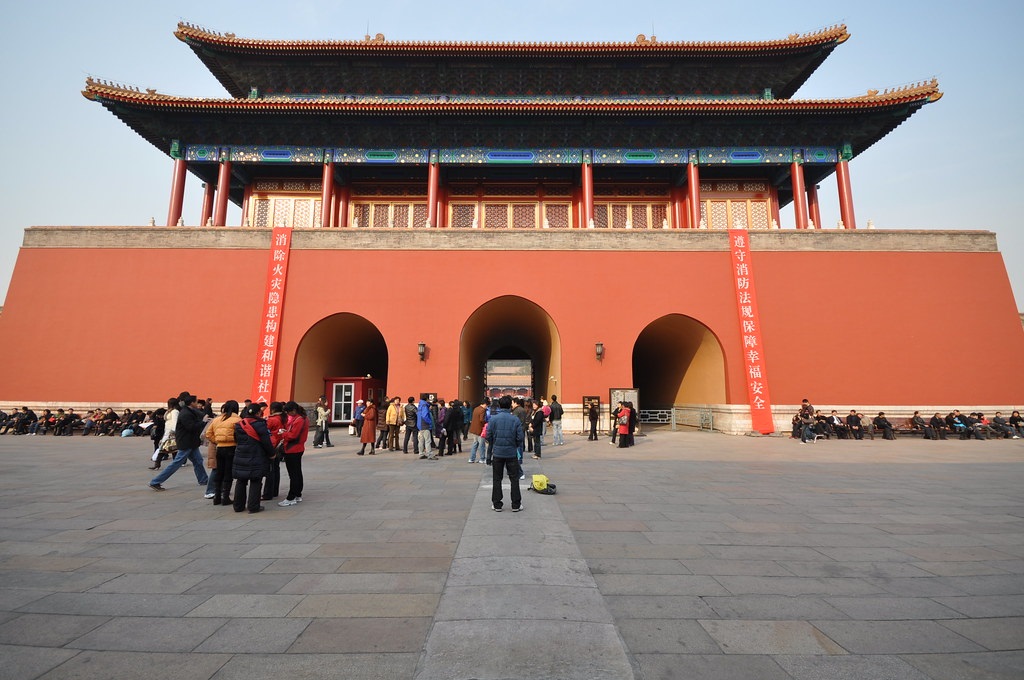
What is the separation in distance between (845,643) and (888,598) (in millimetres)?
912

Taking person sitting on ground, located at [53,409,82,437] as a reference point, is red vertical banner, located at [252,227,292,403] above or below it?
above

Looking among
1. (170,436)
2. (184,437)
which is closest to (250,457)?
(184,437)

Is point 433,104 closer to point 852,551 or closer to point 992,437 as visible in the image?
point 852,551

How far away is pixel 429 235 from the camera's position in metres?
14.2

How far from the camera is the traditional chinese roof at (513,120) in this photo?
50.8 ft

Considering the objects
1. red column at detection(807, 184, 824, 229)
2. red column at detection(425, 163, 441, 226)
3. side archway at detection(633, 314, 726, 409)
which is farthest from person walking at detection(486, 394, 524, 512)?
red column at detection(807, 184, 824, 229)

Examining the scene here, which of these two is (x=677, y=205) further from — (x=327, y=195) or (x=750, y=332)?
(x=327, y=195)

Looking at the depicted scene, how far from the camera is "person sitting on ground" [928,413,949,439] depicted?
41.6ft

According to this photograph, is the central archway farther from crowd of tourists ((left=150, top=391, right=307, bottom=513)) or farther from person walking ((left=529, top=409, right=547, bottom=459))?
crowd of tourists ((left=150, top=391, right=307, bottom=513))

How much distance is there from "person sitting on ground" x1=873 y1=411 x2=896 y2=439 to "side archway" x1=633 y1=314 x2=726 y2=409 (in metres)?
4.19

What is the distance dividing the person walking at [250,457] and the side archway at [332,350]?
29.6 ft

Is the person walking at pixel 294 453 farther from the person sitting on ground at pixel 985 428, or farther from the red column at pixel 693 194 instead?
the person sitting on ground at pixel 985 428

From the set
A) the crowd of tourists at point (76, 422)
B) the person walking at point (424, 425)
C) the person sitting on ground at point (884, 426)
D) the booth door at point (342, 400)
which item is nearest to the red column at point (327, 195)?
the booth door at point (342, 400)

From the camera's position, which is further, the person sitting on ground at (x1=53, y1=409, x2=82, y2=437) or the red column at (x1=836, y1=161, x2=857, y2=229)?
the red column at (x1=836, y1=161, x2=857, y2=229)
